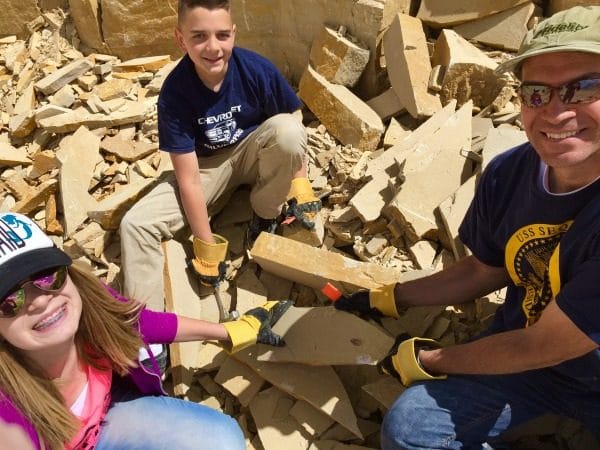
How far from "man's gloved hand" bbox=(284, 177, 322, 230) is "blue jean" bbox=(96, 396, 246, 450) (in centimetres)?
134

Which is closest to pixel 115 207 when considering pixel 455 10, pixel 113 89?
pixel 113 89

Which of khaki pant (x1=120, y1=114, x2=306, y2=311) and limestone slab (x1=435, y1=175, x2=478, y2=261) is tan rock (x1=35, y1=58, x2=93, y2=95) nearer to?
khaki pant (x1=120, y1=114, x2=306, y2=311)

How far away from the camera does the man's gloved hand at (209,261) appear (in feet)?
10.8

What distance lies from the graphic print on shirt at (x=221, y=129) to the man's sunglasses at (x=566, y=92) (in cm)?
190

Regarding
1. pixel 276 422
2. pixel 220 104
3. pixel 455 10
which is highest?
pixel 455 10

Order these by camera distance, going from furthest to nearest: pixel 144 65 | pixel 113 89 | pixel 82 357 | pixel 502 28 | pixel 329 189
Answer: pixel 144 65 < pixel 113 89 < pixel 502 28 < pixel 329 189 < pixel 82 357

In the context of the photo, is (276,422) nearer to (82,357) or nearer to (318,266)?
(318,266)

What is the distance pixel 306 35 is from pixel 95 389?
10.1ft

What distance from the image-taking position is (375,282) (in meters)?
3.05

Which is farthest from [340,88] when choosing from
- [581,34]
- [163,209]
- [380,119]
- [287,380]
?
[581,34]

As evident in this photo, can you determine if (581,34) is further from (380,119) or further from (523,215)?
(380,119)

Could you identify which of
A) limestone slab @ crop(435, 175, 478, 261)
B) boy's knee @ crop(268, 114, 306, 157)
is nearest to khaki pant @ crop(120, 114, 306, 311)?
boy's knee @ crop(268, 114, 306, 157)

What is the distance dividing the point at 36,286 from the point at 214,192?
68.0 inches

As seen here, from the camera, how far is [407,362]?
8.34ft
